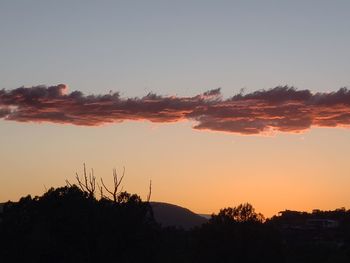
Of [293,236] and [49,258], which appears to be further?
[293,236]

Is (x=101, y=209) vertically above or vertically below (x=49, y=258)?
above

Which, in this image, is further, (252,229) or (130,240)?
(252,229)

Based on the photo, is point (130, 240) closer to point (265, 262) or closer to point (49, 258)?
point (49, 258)

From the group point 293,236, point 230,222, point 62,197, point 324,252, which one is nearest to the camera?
point 62,197

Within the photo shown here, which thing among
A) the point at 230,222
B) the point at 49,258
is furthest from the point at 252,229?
the point at 49,258

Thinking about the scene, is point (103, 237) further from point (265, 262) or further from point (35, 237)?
point (265, 262)

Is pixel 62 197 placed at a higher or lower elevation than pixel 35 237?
higher

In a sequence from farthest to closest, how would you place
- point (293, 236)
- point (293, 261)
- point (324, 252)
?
point (293, 236), point (324, 252), point (293, 261)

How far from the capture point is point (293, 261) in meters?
72.9

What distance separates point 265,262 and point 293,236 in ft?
Answer: 166

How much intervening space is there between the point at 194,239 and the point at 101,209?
19.9 m

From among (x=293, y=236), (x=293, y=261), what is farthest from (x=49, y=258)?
(x=293, y=236)

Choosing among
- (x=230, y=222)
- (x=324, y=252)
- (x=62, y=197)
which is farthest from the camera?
(x=324, y=252)

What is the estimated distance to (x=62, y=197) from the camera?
48.5 m
